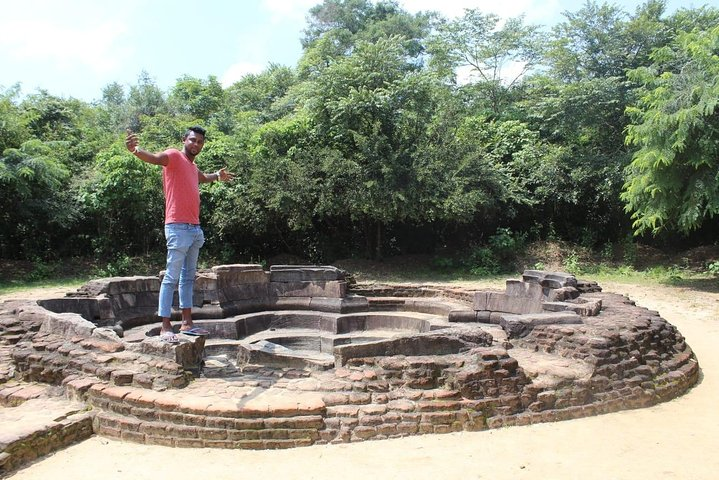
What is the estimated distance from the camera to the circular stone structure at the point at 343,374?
14.0ft

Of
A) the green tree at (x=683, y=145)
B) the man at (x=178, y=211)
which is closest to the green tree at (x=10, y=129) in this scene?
the man at (x=178, y=211)

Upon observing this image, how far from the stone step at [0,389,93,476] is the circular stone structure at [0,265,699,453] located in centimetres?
14

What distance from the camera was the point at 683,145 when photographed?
39.3ft

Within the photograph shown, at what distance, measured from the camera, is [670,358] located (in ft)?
20.6

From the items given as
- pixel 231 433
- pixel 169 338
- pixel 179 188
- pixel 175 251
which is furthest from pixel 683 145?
pixel 231 433

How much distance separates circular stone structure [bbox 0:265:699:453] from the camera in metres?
4.27

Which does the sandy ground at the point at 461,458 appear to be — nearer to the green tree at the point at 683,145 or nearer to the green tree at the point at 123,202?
the green tree at the point at 683,145

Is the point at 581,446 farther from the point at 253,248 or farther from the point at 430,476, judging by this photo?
the point at 253,248

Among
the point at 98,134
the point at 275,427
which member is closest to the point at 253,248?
the point at 98,134

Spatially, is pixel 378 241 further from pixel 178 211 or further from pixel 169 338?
pixel 169 338

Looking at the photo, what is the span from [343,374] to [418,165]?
10.8 metres

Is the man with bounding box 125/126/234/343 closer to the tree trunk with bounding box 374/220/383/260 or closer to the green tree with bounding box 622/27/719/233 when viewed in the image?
the green tree with bounding box 622/27/719/233

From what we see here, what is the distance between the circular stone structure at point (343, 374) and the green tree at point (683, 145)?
574 centimetres

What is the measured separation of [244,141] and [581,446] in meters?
15.8
